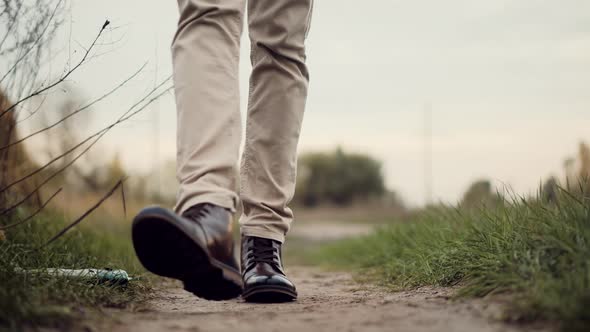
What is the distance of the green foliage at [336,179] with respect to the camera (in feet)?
77.9

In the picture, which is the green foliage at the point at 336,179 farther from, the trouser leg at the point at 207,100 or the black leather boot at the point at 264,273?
the trouser leg at the point at 207,100

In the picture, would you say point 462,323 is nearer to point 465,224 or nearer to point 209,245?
point 209,245

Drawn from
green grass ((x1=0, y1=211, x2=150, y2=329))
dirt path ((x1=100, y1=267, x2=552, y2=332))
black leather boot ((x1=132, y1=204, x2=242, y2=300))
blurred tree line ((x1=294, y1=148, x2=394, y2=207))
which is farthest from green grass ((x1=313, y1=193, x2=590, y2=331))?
blurred tree line ((x1=294, y1=148, x2=394, y2=207))

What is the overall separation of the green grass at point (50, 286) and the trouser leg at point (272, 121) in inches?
18.1

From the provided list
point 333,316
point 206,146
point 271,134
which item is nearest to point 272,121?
point 271,134

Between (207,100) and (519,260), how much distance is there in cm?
90

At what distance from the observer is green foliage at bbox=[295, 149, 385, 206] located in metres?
23.7

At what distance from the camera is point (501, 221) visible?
77.9 inches

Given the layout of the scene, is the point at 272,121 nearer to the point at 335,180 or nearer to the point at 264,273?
the point at 264,273

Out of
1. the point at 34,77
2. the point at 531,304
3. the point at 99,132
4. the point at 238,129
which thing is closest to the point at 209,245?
the point at 238,129

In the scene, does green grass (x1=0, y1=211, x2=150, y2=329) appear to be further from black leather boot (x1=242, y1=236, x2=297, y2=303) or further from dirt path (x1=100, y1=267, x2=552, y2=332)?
black leather boot (x1=242, y1=236, x2=297, y2=303)

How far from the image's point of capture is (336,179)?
942 inches

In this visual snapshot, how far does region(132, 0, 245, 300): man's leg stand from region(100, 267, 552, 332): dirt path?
12 centimetres

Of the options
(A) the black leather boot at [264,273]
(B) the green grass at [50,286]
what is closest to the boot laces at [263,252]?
(A) the black leather boot at [264,273]
